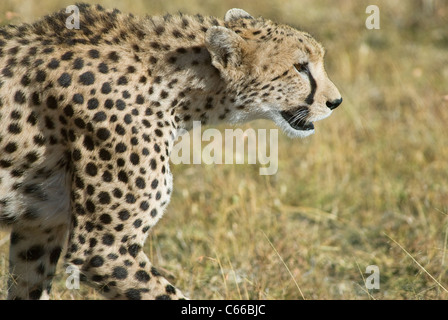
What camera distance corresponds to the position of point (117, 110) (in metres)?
3.81

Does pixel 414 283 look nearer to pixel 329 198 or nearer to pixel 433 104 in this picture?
pixel 329 198

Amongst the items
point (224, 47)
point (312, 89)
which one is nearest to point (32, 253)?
point (224, 47)

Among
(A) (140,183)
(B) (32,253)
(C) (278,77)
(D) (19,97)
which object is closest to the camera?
(A) (140,183)

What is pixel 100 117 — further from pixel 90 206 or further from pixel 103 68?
pixel 90 206

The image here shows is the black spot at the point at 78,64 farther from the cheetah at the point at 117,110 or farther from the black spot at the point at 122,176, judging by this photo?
the black spot at the point at 122,176

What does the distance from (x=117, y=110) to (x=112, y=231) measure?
1.92 ft

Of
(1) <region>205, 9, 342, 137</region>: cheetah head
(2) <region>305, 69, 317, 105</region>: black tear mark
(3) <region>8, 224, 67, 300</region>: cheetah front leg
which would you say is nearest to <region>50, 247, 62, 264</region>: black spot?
(3) <region>8, 224, 67, 300</region>: cheetah front leg

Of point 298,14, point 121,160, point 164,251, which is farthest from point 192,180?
point 298,14

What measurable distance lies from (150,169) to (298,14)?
6288mm

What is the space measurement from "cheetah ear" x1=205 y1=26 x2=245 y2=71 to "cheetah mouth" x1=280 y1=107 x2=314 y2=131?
39 cm

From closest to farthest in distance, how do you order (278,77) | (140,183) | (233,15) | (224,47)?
(140,183), (224,47), (278,77), (233,15)

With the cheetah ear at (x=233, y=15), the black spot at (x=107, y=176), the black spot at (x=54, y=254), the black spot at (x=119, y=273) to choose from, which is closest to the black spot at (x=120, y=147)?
the black spot at (x=107, y=176)

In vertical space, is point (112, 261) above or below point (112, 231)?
below

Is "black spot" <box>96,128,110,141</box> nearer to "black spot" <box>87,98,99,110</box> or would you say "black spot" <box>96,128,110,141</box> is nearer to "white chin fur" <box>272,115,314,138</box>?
"black spot" <box>87,98,99,110</box>
